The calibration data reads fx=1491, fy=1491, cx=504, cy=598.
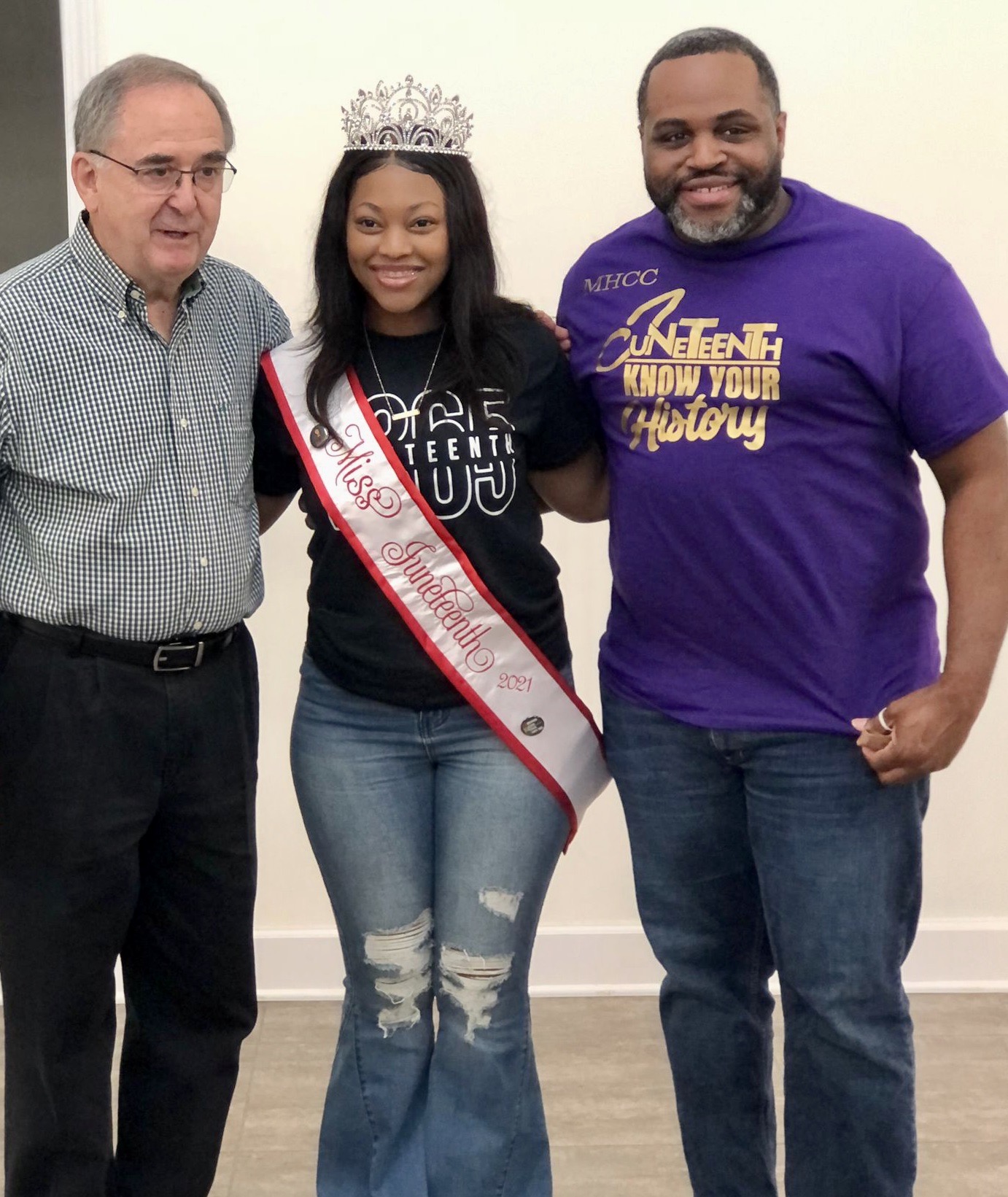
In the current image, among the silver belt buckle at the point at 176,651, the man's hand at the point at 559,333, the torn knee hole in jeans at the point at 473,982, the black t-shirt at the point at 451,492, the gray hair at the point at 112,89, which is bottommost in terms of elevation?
the torn knee hole in jeans at the point at 473,982

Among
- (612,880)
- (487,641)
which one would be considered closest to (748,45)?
(487,641)

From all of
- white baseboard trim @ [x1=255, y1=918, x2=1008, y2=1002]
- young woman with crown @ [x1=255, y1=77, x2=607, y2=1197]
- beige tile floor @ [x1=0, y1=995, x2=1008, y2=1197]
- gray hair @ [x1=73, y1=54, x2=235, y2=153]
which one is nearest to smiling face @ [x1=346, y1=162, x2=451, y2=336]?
young woman with crown @ [x1=255, y1=77, x2=607, y2=1197]

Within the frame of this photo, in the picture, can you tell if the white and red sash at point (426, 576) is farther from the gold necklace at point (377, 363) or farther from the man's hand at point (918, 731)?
the man's hand at point (918, 731)

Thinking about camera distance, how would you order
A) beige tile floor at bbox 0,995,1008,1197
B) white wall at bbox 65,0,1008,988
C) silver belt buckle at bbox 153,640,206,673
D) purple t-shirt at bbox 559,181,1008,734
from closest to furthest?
purple t-shirt at bbox 559,181,1008,734 → silver belt buckle at bbox 153,640,206,673 → beige tile floor at bbox 0,995,1008,1197 → white wall at bbox 65,0,1008,988

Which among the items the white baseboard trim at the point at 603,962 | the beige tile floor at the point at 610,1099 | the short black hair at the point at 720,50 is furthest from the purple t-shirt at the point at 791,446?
the white baseboard trim at the point at 603,962

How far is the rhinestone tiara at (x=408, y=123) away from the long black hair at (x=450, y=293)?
1 centimetres

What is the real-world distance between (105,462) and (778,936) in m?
0.89

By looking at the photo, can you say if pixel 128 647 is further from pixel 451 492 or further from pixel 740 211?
pixel 740 211

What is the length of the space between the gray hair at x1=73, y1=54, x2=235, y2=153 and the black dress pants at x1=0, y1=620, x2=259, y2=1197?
54 cm

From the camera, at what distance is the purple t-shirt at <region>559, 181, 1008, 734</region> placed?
60.2 inches

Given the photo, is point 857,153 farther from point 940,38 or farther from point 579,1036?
point 579,1036

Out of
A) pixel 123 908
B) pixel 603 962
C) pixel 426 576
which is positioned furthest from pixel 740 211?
pixel 603 962

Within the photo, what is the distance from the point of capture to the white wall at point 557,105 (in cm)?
247

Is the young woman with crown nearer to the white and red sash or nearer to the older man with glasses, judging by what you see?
the white and red sash
